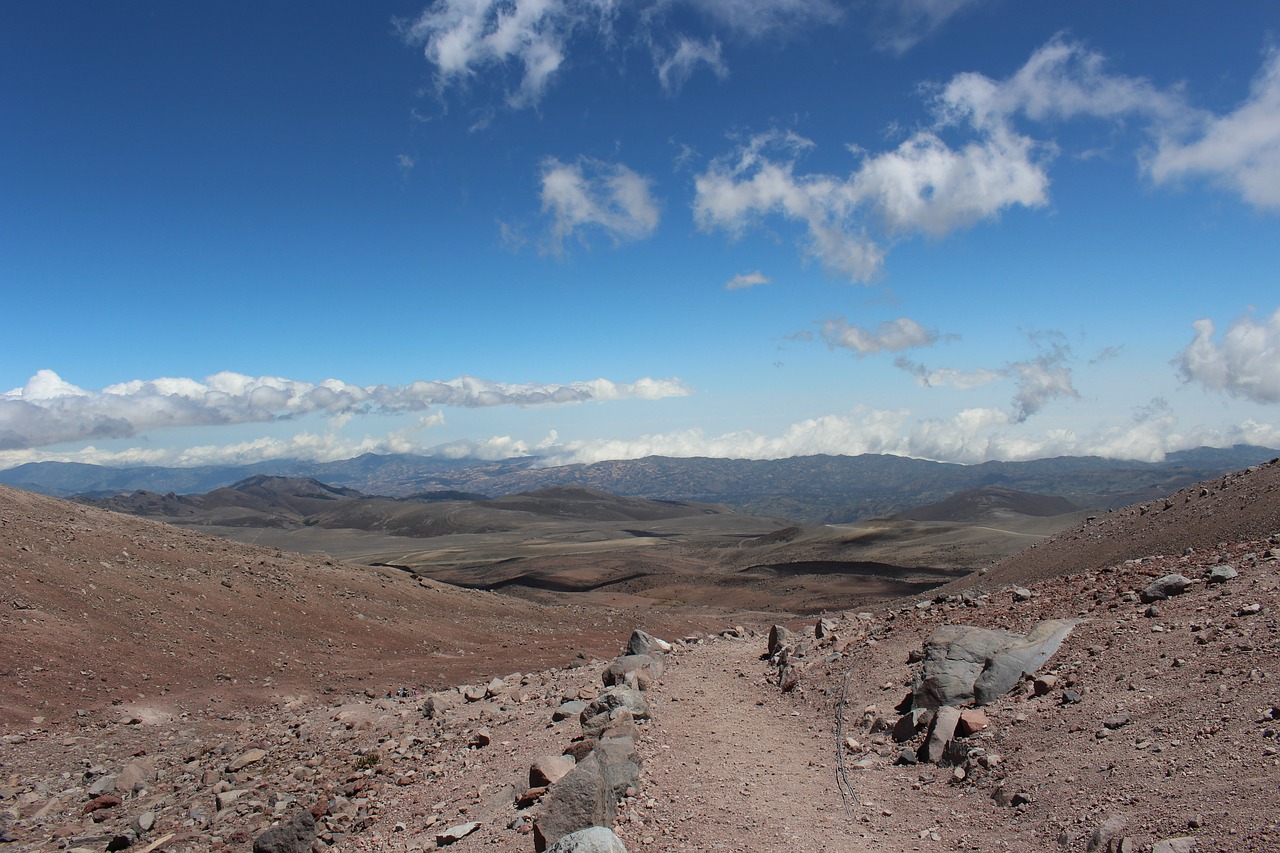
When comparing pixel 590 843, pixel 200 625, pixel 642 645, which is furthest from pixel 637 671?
pixel 200 625

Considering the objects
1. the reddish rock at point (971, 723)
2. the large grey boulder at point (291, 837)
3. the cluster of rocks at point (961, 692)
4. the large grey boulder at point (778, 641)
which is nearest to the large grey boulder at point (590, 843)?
the cluster of rocks at point (961, 692)

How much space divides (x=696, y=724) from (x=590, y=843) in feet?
17.0

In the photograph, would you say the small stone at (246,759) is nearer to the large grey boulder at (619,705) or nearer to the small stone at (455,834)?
the small stone at (455,834)

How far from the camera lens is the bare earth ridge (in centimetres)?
738

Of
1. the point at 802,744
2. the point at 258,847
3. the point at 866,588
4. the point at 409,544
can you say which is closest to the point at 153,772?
the point at 258,847

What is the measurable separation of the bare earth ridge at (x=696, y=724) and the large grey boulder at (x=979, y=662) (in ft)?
1.15

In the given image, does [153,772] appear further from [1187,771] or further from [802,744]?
[1187,771]

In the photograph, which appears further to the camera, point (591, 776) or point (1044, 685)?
point (1044, 685)

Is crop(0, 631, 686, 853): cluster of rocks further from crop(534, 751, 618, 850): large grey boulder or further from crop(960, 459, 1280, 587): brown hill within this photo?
crop(960, 459, 1280, 587): brown hill

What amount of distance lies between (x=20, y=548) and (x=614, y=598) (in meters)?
41.4

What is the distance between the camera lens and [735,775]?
29.9ft

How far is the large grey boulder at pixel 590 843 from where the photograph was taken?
622 centimetres

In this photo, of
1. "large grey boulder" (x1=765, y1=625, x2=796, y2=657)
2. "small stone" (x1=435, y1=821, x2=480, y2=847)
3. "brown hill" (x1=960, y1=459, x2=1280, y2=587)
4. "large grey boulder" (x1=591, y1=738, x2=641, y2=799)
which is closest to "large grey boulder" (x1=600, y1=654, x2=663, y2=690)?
"large grey boulder" (x1=765, y1=625, x2=796, y2=657)

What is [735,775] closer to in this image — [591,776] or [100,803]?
[591,776]
